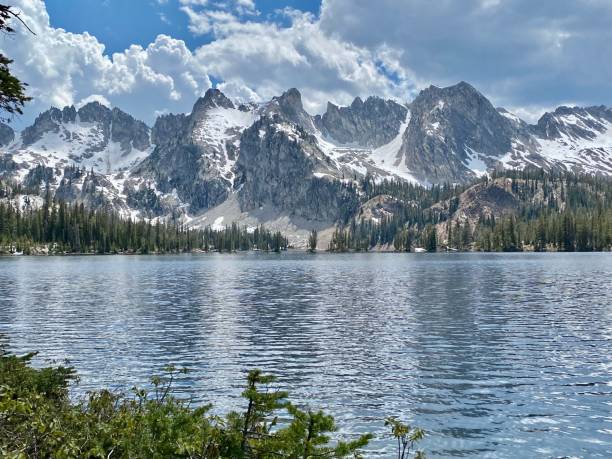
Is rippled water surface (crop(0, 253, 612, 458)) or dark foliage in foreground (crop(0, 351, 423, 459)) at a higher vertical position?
dark foliage in foreground (crop(0, 351, 423, 459))

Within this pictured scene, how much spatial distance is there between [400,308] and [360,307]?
17.8ft

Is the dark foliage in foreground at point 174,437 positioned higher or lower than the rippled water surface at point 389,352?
higher

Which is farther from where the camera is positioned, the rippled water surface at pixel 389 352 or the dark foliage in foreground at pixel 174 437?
the rippled water surface at pixel 389 352

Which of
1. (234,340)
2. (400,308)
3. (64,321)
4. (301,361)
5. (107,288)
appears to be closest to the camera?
(301,361)

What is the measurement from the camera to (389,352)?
42.0 meters

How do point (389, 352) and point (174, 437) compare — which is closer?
point (174, 437)

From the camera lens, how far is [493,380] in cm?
3294

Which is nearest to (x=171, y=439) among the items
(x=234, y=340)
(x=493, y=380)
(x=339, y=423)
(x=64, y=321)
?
(x=339, y=423)

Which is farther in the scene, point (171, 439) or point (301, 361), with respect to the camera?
point (301, 361)

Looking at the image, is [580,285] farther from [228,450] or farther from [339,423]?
[228,450]

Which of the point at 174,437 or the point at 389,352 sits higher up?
the point at 174,437

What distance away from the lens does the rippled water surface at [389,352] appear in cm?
2544

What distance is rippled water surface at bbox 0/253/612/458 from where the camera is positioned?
25.4 metres

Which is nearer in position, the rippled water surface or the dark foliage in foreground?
the dark foliage in foreground
